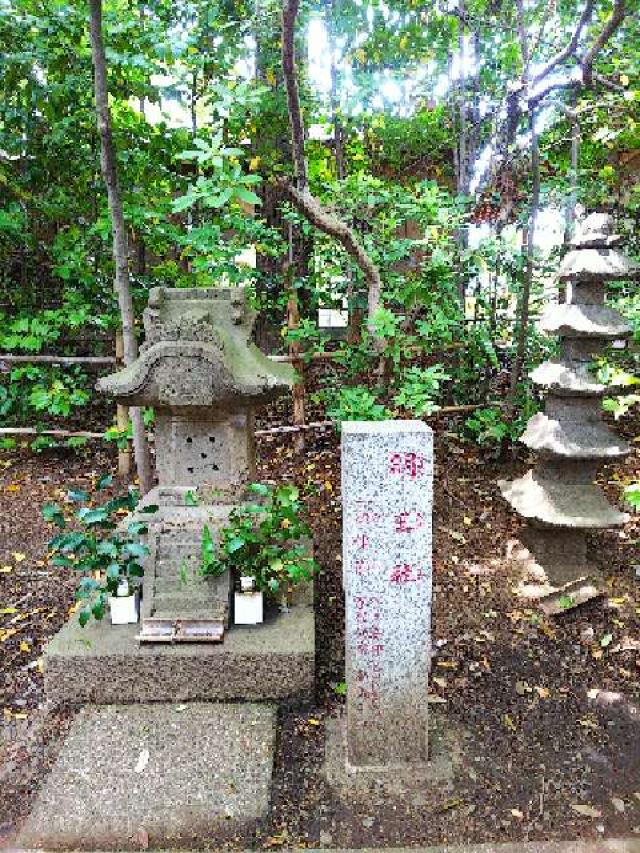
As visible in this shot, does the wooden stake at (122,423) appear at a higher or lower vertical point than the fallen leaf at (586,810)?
higher

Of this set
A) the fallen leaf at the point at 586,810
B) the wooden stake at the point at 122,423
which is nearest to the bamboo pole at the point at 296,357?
the wooden stake at the point at 122,423

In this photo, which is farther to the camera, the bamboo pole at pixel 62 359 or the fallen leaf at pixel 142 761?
the bamboo pole at pixel 62 359

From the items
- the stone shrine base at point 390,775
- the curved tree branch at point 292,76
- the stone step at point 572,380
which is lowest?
the stone shrine base at point 390,775

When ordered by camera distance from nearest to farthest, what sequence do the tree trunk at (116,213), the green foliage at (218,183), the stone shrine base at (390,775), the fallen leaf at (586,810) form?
the fallen leaf at (586,810) < the stone shrine base at (390,775) < the green foliage at (218,183) < the tree trunk at (116,213)

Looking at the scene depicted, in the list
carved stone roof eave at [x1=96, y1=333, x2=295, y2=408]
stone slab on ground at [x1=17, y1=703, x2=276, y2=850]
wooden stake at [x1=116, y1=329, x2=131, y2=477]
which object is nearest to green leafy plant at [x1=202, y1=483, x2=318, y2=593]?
carved stone roof eave at [x1=96, y1=333, x2=295, y2=408]

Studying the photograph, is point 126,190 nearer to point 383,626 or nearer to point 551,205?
point 551,205

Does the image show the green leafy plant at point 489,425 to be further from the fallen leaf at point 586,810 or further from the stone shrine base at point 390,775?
the fallen leaf at point 586,810

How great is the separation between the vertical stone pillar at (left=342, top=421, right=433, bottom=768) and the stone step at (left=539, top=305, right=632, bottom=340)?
2.21m

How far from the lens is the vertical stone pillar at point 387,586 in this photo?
2.99m

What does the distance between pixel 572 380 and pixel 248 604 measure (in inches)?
114

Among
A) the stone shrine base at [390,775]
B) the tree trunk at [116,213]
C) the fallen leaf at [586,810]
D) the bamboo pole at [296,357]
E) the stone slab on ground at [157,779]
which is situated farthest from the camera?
the bamboo pole at [296,357]

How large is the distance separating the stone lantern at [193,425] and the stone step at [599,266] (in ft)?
7.28

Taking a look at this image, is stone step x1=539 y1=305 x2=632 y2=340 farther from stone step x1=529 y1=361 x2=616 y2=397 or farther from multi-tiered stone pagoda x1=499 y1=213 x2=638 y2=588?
stone step x1=529 y1=361 x2=616 y2=397

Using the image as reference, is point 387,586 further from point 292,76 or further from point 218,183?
point 292,76
